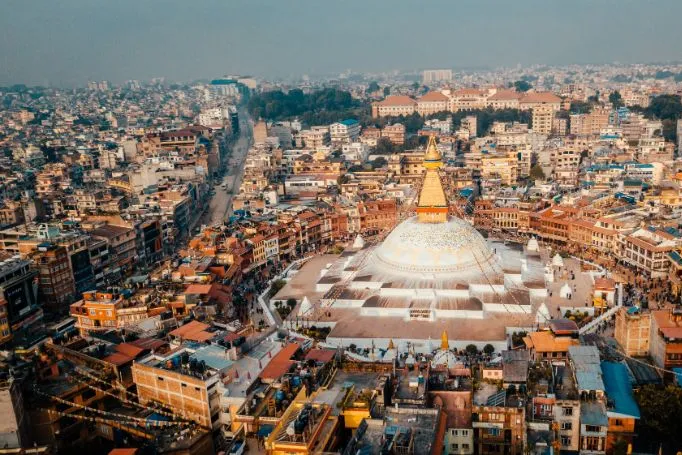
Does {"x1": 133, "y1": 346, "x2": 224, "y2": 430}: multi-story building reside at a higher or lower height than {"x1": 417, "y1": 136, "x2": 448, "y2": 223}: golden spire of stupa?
lower

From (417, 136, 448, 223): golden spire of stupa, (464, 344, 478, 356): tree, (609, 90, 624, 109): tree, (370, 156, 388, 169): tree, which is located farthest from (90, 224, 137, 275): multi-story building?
(609, 90, 624, 109): tree

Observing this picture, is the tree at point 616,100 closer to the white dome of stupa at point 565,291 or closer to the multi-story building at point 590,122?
the multi-story building at point 590,122

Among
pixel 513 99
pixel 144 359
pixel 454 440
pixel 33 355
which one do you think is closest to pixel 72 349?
pixel 33 355

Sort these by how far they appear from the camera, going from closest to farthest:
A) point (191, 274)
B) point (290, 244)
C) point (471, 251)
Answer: point (191, 274) → point (471, 251) → point (290, 244)

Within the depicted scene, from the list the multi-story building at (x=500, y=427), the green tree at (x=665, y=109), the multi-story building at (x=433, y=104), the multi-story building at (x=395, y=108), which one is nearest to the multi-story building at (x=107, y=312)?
the multi-story building at (x=500, y=427)

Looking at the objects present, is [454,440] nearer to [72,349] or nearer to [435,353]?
[435,353]

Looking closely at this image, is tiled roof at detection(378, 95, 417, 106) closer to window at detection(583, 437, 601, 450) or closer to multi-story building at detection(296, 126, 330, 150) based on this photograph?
multi-story building at detection(296, 126, 330, 150)

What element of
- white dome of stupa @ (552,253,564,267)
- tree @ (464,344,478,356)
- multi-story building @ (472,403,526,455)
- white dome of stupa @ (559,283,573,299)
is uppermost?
multi-story building @ (472,403,526,455)
